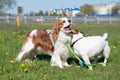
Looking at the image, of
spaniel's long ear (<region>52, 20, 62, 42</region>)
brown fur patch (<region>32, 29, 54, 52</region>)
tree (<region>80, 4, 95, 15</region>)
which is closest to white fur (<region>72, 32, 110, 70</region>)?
spaniel's long ear (<region>52, 20, 62, 42</region>)

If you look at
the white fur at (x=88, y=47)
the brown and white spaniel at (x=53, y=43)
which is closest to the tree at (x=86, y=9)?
the brown and white spaniel at (x=53, y=43)

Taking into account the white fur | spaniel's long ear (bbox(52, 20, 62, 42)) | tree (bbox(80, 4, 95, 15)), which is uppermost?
spaniel's long ear (bbox(52, 20, 62, 42))

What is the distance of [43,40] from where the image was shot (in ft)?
26.3

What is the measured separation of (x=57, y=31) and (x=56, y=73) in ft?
3.46

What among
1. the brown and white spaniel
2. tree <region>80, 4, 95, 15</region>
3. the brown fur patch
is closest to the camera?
the brown and white spaniel

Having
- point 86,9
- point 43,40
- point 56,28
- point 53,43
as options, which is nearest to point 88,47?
point 56,28

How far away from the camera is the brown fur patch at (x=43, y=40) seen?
26.3 feet

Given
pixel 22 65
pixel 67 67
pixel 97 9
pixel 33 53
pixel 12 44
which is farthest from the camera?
pixel 97 9

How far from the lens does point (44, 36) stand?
8.03 metres

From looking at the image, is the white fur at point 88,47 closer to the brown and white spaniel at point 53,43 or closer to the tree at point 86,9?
the brown and white spaniel at point 53,43

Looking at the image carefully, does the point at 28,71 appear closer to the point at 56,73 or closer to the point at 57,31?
the point at 56,73

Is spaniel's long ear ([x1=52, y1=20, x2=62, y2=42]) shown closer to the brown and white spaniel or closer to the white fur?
the brown and white spaniel

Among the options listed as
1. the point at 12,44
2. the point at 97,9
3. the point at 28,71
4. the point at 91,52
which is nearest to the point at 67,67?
the point at 91,52

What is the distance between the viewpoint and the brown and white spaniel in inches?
286
